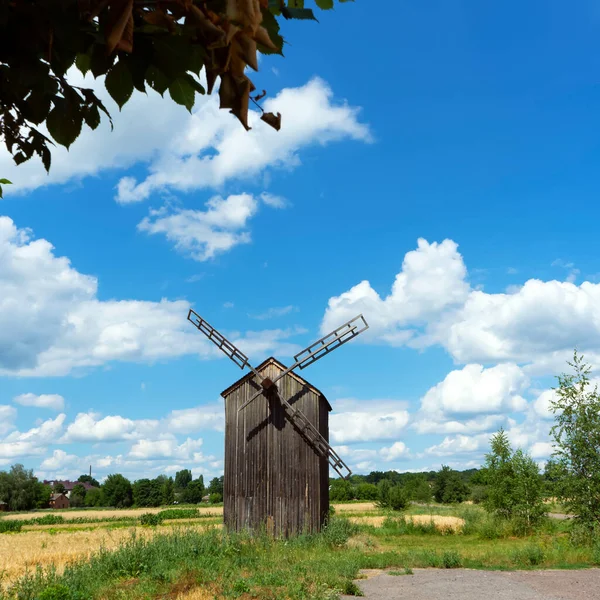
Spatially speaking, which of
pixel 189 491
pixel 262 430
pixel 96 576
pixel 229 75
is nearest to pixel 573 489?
pixel 262 430

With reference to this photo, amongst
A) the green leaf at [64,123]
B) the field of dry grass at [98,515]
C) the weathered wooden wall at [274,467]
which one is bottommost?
the field of dry grass at [98,515]

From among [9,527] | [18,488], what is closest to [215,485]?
[18,488]

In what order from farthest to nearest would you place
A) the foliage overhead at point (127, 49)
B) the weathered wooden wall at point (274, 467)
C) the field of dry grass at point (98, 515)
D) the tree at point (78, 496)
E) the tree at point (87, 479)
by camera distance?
the tree at point (87, 479)
the tree at point (78, 496)
the field of dry grass at point (98, 515)
the weathered wooden wall at point (274, 467)
the foliage overhead at point (127, 49)

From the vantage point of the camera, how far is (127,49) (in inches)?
55.2

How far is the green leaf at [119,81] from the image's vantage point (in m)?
2.00

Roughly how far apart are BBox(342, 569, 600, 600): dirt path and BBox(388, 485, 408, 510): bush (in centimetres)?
3290

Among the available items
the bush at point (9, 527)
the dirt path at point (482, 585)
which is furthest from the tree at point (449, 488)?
the dirt path at point (482, 585)

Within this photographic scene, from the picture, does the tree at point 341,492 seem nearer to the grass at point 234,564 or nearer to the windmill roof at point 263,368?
the grass at point 234,564

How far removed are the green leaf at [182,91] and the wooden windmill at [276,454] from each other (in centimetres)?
1982

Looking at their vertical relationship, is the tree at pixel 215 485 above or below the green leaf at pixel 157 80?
below

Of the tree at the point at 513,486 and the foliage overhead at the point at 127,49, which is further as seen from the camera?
the tree at the point at 513,486

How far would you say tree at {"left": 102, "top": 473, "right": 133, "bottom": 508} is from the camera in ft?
327

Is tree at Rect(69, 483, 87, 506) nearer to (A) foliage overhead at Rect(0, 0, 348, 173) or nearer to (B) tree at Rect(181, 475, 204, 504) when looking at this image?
(B) tree at Rect(181, 475, 204, 504)

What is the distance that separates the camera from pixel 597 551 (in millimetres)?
18609
